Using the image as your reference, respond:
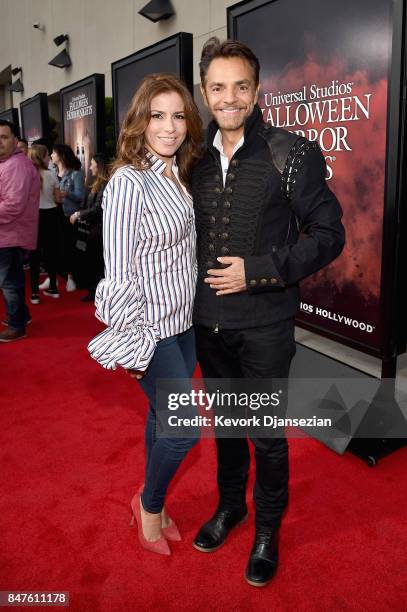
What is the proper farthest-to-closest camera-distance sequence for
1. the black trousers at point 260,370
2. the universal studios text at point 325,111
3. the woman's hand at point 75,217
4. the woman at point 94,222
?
the woman's hand at point 75,217, the woman at point 94,222, the universal studios text at point 325,111, the black trousers at point 260,370

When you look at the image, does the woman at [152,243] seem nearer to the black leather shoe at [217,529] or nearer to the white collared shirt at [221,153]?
the white collared shirt at [221,153]

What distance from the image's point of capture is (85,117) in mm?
6477

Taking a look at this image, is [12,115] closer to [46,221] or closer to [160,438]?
[46,221]

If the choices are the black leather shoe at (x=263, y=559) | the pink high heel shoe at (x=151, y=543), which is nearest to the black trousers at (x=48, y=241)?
the pink high heel shoe at (x=151, y=543)

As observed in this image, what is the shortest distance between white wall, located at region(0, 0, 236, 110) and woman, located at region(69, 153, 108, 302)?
1.56 metres

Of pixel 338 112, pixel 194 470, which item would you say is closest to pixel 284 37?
pixel 338 112

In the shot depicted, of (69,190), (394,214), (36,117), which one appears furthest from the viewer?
(36,117)

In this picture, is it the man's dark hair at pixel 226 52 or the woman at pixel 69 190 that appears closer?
the man's dark hair at pixel 226 52

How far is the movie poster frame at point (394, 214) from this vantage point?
229cm

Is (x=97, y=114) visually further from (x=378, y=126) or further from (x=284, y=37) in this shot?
(x=378, y=126)

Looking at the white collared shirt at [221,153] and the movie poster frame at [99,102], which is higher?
the movie poster frame at [99,102]

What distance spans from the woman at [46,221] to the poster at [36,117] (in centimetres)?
287

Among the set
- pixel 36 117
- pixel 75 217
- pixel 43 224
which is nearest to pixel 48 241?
pixel 43 224

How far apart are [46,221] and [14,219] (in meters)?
1.76
